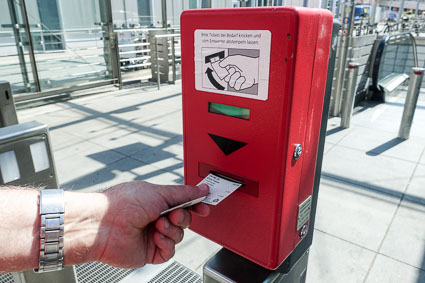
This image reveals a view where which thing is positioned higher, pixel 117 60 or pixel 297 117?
pixel 297 117

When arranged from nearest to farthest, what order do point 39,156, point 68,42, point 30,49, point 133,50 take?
point 39,156, point 30,49, point 68,42, point 133,50

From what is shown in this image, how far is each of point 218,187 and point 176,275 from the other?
1.51 meters

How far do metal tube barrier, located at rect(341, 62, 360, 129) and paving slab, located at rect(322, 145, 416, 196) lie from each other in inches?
43.2

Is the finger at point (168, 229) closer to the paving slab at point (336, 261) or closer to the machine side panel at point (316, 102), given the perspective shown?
the machine side panel at point (316, 102)

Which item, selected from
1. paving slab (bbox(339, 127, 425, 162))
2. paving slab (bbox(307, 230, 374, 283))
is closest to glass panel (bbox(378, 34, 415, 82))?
paving slab (bbox(339, 127, 425, 162))

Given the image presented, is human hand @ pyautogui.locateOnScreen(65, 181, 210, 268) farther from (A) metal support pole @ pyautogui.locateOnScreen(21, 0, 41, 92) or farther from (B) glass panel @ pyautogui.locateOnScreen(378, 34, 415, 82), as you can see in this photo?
→ (B) glass panel @ pyautogui.locateOnScreen(378, 34, 415, 82)

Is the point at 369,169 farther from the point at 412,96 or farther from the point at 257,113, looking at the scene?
the point at 257,113

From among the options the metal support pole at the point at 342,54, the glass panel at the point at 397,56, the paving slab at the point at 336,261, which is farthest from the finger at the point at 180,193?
the glass panel at the point at 397,56

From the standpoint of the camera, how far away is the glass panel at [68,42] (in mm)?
6922

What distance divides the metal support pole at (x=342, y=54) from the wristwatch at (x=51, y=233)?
18.8 ft

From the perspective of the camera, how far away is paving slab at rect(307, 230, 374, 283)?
2.47m

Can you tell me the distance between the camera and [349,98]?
5723 mm

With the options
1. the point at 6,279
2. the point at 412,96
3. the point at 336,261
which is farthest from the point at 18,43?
the point at 412,96

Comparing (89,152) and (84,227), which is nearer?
(84,227)
